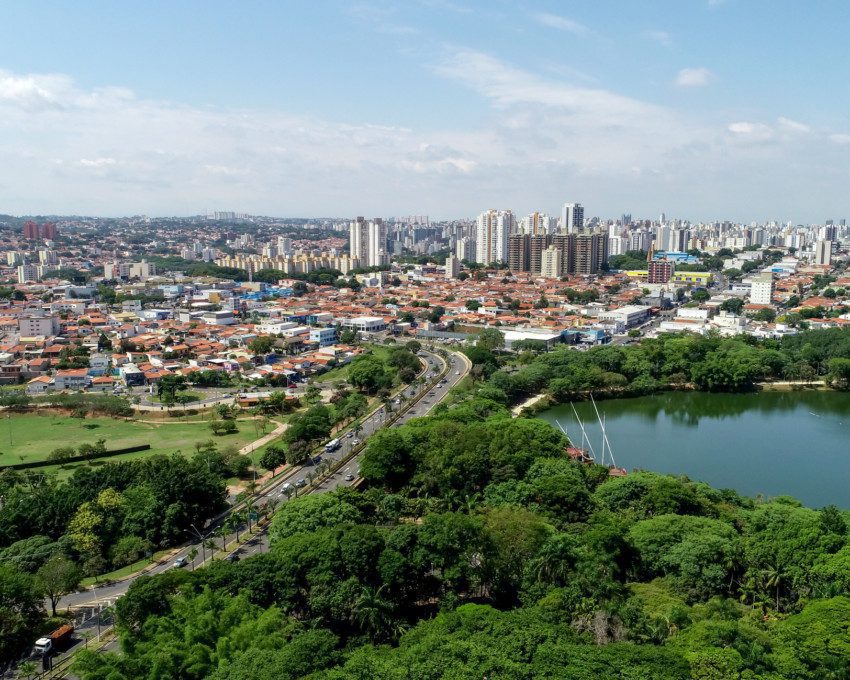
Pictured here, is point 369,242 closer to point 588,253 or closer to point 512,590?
point 588,253

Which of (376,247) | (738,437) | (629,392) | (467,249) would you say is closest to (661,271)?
(467,249)

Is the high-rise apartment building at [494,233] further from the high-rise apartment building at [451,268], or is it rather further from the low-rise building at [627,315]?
the low-rise building at [627,315]

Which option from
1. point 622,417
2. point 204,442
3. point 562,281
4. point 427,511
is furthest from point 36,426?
point 562,281

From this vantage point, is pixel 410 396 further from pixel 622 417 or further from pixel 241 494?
pixel 241 494

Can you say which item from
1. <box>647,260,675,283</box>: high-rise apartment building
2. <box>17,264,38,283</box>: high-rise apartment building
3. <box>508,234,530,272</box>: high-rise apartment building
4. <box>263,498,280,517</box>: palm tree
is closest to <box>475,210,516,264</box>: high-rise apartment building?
<box>508,234,530,272</box>: high-rise apartment building

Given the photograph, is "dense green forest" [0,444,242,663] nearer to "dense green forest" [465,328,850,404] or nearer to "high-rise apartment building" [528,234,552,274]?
"dense green forest" [465,328,850,404]

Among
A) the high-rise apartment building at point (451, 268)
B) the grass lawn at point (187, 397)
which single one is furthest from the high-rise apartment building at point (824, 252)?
the grass lawn at point (187, 397)
